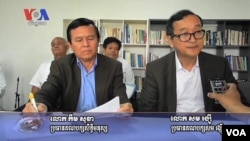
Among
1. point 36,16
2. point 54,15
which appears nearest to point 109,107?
point 54,15

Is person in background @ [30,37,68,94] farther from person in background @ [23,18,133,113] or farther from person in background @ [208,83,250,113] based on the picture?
person in background @ [208,83,250,113]

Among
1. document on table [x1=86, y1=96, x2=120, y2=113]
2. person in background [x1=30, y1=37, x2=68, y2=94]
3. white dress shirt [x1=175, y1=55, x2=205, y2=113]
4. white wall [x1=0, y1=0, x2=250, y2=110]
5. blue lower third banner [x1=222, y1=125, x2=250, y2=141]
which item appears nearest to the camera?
blue lower third banner [x1=222, y1=125, x2=250, y2=141]

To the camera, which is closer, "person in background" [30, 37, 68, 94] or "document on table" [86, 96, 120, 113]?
"document on table" [86, 96, 120, 113]

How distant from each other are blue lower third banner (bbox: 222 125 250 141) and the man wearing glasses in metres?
0.73

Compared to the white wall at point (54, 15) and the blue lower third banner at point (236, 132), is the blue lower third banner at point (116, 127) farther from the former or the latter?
the white wall at point (54, 15)

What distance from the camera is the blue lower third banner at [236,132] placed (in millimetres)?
726

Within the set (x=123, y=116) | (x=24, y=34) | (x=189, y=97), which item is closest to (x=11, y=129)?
(x=123, y=116)

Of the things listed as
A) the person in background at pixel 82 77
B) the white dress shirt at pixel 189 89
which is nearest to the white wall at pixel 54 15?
the white dress shirt at pixel 189 89

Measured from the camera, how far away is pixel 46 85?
1.43m

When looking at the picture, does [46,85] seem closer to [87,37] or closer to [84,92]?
[84,92]

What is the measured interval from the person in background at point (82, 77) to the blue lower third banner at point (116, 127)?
515 millimetres

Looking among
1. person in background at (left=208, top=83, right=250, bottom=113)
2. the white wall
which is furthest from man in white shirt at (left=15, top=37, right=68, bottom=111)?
person in background at (left=208, top=83, right=250, bottom=113)

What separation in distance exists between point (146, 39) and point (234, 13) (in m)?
1.68

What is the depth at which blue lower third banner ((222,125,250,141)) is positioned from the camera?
28.6 inches
